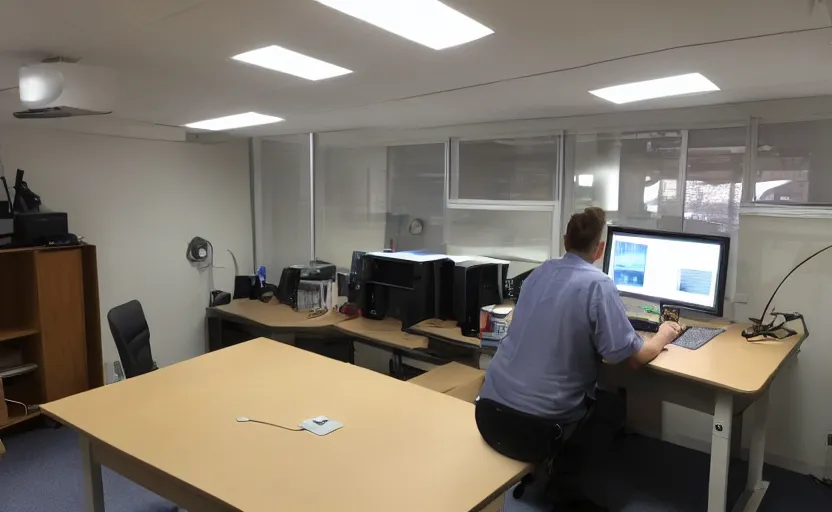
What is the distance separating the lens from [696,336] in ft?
8.64

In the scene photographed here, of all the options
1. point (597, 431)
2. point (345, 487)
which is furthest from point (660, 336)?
point (345, 487)

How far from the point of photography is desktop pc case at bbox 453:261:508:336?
3.26 m

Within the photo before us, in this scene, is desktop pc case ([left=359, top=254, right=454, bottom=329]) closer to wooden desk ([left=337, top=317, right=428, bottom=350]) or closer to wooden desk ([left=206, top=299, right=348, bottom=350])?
wooden desk ([left=337, top=317, right=428, bottom=350])

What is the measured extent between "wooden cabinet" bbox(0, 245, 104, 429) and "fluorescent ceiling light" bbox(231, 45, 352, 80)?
2.31m

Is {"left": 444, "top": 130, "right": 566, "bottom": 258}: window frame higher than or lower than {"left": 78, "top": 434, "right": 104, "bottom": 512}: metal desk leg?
higher

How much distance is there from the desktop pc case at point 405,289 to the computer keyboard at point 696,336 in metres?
1.39

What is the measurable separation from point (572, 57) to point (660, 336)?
1265mm

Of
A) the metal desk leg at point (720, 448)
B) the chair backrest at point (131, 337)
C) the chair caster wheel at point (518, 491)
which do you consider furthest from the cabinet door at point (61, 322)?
the metal desk leg at point (720, 448)

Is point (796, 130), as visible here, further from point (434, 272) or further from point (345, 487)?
point (345, 487)

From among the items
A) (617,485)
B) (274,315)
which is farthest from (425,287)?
(617,485)

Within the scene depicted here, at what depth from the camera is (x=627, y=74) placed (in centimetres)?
217

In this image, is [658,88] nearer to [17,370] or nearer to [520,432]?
[520,432]

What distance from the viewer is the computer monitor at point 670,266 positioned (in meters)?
2.69

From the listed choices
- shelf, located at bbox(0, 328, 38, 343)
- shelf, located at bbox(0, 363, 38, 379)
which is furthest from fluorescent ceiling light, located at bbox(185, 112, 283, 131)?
shelf, located at bbox(0, 363, 38, 379)
